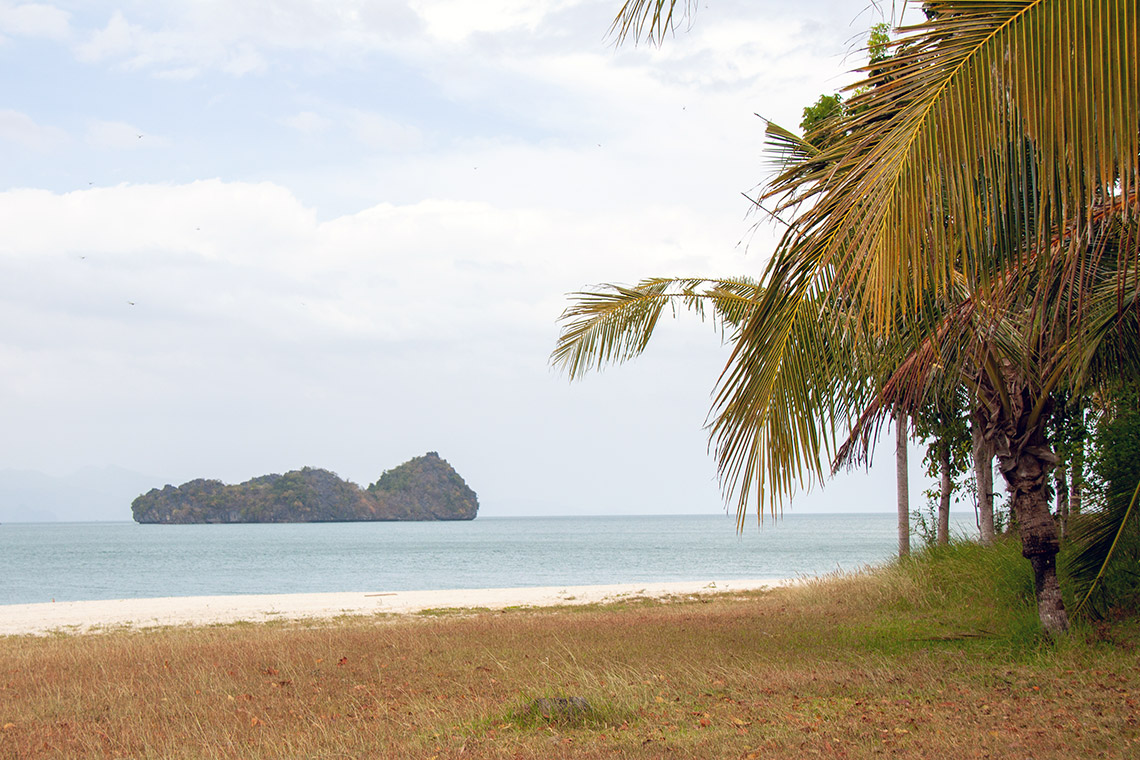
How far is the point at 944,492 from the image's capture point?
15852mm

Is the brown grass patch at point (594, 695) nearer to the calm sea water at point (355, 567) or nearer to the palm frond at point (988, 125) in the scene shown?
the palm frond at point (988, 125)

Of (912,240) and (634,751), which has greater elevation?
(912,240)

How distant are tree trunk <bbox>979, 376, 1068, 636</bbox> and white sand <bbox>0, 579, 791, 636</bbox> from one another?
40.3ft

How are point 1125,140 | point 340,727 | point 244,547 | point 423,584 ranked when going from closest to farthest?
point 1125,140 < point 340,727 < point 423,584 < point 244,547

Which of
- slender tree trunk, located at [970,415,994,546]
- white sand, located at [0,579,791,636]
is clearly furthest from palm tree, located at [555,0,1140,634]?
white sand, located at [0,579,791,636]

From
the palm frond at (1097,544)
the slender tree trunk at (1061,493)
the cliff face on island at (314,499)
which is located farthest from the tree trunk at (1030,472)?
the cliff face on island at (314,499)

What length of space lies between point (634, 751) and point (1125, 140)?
4293 millimetres

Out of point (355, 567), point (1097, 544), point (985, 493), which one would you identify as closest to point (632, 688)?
point (1097, 544)

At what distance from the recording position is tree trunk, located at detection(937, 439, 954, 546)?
15.0 meters

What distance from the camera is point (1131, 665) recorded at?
25.3ft

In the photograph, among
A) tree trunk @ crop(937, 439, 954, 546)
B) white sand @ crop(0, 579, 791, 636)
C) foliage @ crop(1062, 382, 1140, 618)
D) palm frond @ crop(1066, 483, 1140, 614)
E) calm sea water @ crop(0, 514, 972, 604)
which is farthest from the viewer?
calm sea water @ crop(0, 514, 972, 604)

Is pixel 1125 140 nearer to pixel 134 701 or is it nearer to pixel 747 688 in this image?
pixel 747 688

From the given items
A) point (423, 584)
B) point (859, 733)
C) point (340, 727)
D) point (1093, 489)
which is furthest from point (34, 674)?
point (423, 584)

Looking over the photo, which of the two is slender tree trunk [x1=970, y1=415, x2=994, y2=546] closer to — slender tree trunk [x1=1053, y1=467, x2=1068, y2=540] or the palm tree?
slender tree trunk [x1=1053, y1=467, x2=1068, y2=540]
